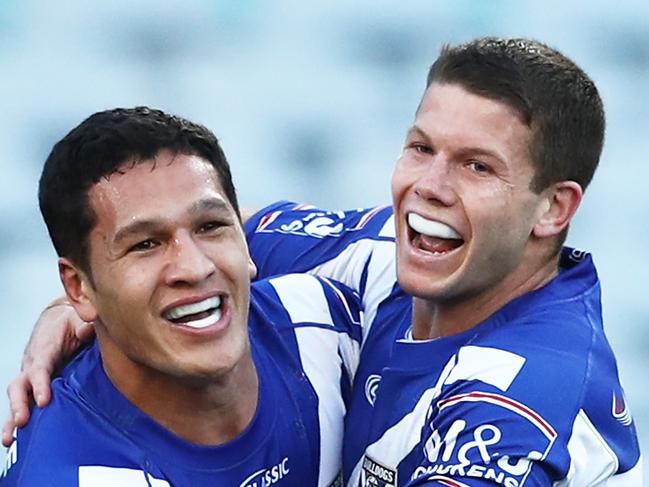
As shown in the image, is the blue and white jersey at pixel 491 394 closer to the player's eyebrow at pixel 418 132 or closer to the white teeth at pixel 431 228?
the white teeth at pixel 431 228

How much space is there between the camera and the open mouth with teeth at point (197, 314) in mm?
2945

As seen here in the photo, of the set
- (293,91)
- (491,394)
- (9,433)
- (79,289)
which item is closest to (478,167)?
(491,394)

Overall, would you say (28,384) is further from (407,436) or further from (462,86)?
(462,86)

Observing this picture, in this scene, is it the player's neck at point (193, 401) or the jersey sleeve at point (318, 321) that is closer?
the player's neck at point (193, 401)

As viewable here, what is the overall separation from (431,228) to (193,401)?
1.90 ft

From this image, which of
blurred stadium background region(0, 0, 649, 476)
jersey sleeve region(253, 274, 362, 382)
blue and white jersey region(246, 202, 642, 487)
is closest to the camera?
blue and white jersey region(246, 202, 642, 487)

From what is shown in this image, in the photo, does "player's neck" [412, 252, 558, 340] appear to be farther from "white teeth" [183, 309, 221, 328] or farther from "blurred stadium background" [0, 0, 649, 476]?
"blurred stadium background" [0, 0, 649, 476]

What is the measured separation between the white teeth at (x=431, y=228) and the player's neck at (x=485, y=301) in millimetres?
137

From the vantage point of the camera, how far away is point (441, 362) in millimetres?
3090

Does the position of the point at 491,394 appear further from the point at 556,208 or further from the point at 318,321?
the point at 318,321

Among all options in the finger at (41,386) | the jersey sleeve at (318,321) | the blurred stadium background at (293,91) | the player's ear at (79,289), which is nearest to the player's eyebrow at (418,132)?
the jersey sleeve at (318,321)

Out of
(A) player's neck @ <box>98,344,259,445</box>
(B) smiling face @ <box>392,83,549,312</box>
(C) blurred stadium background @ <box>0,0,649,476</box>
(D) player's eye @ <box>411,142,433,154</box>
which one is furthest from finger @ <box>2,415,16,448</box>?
(C) blurred stadium background @ <box>0,0,649,476</box>

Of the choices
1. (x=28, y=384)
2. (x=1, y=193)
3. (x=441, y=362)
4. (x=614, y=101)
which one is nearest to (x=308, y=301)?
(x=441, y=362)

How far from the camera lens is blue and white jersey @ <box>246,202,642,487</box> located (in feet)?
9.11
